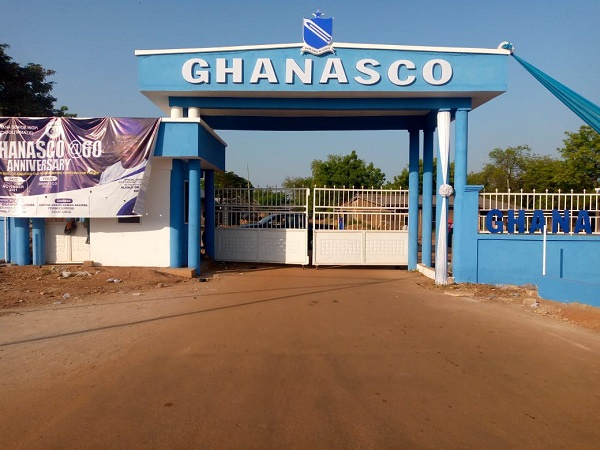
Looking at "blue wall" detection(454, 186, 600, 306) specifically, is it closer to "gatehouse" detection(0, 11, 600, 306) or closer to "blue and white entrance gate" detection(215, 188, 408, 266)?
"gatehouse" detection(0, 11, 600, 306)

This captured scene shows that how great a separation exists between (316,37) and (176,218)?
571cm

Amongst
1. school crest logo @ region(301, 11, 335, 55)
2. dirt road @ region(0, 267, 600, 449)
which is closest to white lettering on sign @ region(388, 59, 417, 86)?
school crest logo @ region(301, 11, 335, 55)

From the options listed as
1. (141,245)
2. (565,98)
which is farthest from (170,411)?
(565,98)

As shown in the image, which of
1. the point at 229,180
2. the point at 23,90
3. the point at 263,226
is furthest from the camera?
the point at 229,180

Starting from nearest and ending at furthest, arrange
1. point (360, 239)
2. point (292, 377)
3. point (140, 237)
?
point (292, 377) → point (140, 237) → point (360, 239)

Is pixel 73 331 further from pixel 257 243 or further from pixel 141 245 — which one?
pixel 257 243

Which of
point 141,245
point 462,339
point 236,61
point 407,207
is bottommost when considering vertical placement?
point 462,339

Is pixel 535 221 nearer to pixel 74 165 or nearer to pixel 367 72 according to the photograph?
pixel 367 72

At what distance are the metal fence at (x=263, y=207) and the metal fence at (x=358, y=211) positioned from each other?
54cm

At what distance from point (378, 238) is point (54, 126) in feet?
30.3

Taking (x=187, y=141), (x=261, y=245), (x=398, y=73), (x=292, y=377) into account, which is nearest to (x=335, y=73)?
(x=398, y=73)

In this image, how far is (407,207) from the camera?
1401 centimetres

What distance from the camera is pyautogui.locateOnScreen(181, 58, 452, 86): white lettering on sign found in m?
10.9

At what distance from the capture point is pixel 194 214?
11.5 metres
